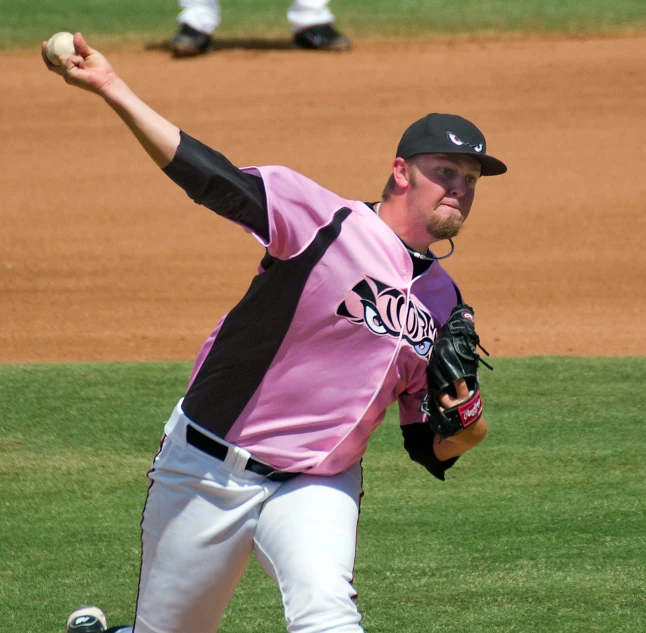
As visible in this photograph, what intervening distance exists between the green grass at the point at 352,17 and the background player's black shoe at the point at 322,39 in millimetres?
587

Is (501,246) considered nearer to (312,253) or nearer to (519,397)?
(519,397)

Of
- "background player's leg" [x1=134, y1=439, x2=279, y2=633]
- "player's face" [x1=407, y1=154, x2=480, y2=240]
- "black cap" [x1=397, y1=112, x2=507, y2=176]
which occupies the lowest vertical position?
"background player's leg" [x1=134, y1=439, x2=279, y2=633]

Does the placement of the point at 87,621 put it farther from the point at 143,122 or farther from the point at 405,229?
the point at 143,122

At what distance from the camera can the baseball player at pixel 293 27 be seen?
12391 mm

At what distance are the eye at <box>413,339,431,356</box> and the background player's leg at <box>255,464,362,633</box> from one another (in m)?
0.45

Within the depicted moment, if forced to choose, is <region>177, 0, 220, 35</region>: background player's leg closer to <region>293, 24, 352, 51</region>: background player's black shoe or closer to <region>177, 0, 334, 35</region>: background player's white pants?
<region>177, 0, 334, 35</region>: background player's white pants

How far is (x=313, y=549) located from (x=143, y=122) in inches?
48.9

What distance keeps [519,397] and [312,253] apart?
12.6ft

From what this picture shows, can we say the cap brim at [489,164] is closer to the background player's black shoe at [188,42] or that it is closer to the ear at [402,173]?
the ear at [402,173]

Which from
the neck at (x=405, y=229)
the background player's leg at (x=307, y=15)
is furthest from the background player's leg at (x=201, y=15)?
the neck at (x=405, y=229)

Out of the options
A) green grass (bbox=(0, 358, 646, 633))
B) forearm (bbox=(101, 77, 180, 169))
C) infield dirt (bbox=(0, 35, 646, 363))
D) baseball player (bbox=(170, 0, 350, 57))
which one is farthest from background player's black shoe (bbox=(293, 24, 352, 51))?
forearm (bbox=(101, 77, 180, 169))

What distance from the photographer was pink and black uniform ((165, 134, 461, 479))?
3266 mm

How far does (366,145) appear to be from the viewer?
1138cm

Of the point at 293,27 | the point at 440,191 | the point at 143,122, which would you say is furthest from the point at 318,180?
the point at 143,122
